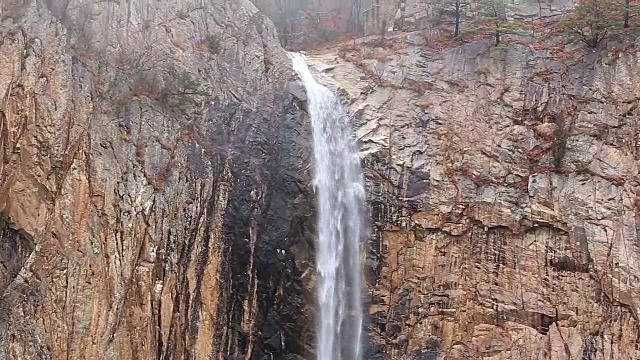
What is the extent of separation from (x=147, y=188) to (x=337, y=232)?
5.68 m

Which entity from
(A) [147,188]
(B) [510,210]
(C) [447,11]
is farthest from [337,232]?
(C) [447,11]

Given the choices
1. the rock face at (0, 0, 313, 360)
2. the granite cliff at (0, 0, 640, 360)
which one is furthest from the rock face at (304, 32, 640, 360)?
the rock face at (0, 0, 313, 360)

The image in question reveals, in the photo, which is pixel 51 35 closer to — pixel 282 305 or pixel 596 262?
pixel 282 305

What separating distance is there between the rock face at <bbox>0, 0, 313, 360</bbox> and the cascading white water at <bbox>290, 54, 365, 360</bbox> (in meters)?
0.51

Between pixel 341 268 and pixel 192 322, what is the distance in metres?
4.63

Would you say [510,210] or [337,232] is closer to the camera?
[510,210]

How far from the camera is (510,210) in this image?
16.2 m

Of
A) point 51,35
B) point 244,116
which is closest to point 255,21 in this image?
point 244,116

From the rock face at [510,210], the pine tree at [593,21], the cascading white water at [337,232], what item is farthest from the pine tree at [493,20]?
the cascading white water at [337,232]

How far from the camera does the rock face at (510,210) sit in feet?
50.2

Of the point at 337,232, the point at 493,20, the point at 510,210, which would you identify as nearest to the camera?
the point at 510,210

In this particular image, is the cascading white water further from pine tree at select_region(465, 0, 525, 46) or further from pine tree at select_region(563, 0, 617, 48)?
pine tree at select_region(563, 0, 617, 48)

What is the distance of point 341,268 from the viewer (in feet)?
53.8

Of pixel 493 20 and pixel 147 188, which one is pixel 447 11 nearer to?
pixel 493 20
